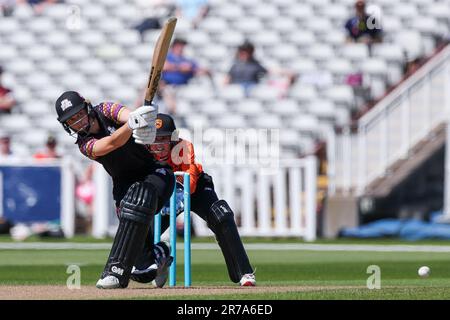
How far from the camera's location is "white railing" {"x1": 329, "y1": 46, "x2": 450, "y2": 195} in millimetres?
21672

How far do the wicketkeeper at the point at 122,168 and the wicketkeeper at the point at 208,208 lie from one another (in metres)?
0.61

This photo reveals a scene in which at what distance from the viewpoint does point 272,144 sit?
883 inches

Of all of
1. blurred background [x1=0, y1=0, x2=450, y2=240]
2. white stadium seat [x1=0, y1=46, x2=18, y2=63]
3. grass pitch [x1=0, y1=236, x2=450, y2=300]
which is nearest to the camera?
grass pitch [x1=0, y1=236, x2=450, y2=300]

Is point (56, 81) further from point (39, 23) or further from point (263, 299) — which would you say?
point (263, 299)

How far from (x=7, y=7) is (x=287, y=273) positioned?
51.5ft

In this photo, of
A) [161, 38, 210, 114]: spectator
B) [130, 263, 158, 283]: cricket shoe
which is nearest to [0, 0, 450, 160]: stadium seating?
[161, 38, 210, 114]: spectator

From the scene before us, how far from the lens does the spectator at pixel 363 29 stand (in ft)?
75.1

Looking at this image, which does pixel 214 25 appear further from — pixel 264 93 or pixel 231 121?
pixel 231 121

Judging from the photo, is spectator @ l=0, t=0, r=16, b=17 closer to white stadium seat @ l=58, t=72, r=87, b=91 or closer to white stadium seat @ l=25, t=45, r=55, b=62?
white stadium seat @ l=25, t=45, r=55, b=62

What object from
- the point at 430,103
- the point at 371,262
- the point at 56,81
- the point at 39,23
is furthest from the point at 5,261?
the point at 39,23

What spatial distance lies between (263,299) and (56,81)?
17.4m

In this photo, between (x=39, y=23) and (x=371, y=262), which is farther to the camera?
(x=39, y=23)

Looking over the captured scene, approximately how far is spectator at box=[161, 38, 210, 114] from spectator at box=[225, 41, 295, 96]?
0.74 m

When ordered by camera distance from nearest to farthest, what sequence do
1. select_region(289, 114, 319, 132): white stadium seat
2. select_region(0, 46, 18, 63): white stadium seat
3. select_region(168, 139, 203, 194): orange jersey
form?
select_region(168, 139, 203, 194): orange jersey
select_region(289, 114, 319, 132): white stadium seat
select_region(0, 46, 18, 63): white stadium seat
